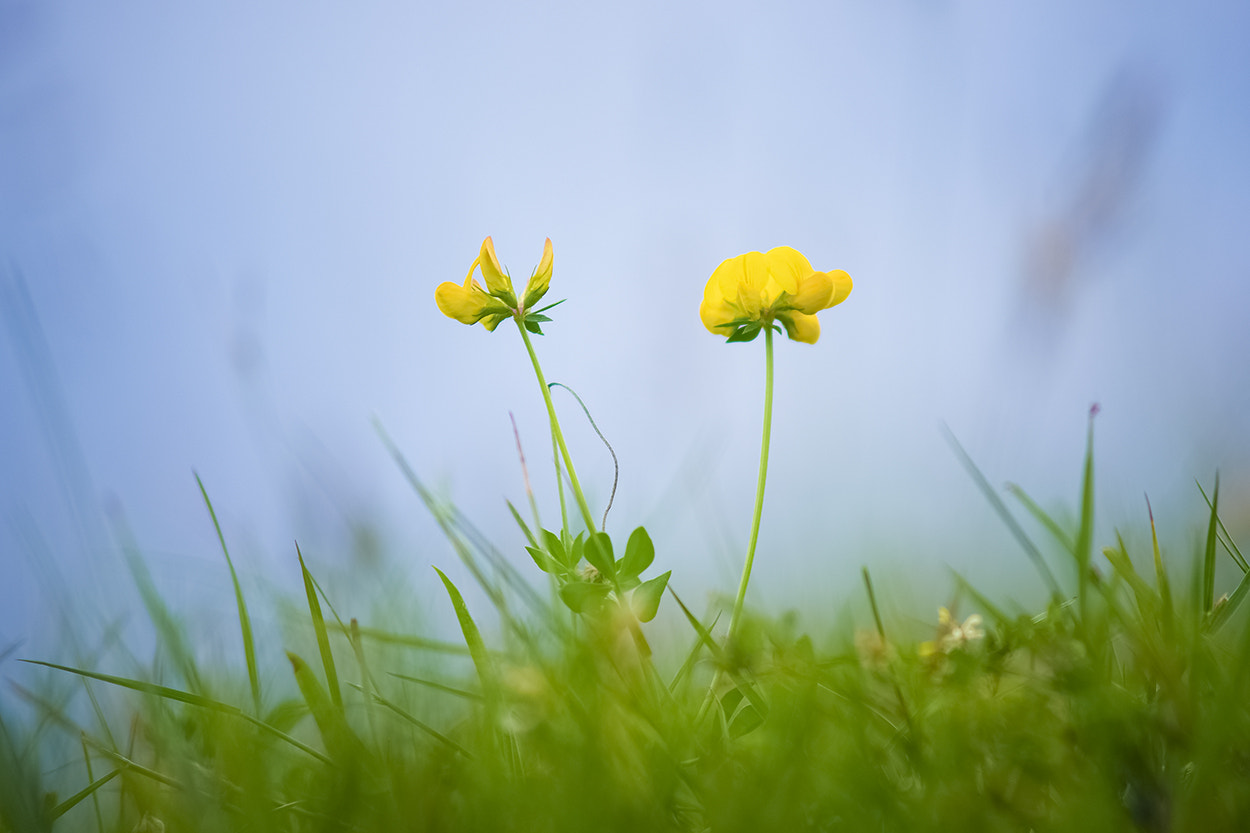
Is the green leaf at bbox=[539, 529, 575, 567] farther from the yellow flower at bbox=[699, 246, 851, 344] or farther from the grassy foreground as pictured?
the yellow flower at bbox=[699, 246, 851, 344]

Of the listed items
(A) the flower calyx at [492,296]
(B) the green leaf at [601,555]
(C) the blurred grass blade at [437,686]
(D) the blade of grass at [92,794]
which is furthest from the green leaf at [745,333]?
(D) the blade of grass at [92,794]

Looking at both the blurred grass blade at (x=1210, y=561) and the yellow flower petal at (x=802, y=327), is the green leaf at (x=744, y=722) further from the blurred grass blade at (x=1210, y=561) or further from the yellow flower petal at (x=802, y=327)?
the yellow flower petal at (x=802, y=327)

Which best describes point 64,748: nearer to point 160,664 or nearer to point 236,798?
point 160,664

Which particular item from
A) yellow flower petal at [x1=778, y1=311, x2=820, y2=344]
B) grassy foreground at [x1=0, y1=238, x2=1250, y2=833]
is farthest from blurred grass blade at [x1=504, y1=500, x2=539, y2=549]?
yellow flower petal at [x1=778, y1=311, x2=820, y2=344]

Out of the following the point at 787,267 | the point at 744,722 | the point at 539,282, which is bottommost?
the point at 744,722

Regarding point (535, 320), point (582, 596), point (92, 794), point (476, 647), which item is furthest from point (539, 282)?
point (92, 794)

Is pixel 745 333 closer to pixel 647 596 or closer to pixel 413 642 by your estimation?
pixel 647 596

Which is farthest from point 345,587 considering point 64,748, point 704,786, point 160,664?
point 704,786
